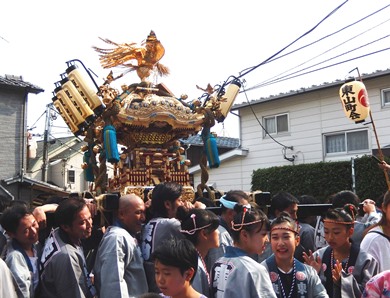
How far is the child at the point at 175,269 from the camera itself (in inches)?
96.0

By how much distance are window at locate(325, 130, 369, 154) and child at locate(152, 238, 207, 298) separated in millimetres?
10542

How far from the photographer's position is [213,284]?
3006 mm

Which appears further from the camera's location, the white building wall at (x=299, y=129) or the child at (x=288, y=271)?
the white building wall at (x=299, y=129)

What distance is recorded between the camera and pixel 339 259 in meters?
3.51

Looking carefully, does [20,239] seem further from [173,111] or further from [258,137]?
[258,137]

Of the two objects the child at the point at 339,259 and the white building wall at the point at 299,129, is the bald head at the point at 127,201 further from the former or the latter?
the white building wall at the point at 299,129

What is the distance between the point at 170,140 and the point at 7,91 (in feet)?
34.4

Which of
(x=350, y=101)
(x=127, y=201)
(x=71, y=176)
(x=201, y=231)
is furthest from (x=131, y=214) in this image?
(x=71, y=176)

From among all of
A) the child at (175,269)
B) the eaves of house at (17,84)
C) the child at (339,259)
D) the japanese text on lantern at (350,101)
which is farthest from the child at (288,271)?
the eaves of house at (17,84)

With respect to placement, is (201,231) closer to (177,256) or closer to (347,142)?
(177,256)

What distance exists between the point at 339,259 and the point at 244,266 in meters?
1.14

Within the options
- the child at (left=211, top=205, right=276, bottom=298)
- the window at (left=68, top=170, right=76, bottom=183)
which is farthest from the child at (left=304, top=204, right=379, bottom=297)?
the window at (left=68, top=170, right=76, bottom=183)

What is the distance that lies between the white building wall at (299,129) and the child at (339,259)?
8.76 meters

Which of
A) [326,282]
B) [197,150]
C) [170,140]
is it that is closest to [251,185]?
[197,150]
